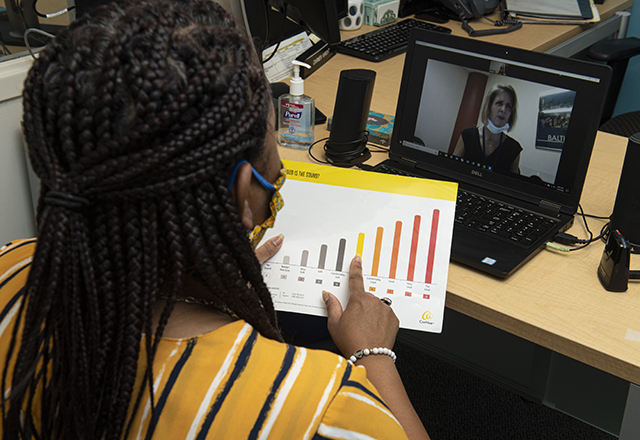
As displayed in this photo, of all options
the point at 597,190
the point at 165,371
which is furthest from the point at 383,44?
the point at 165,371

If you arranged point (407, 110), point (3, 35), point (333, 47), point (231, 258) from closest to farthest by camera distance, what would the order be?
1. point (231, 258)
2. point (407, 110)
3. point (3, 35)
4. point (333, 47)

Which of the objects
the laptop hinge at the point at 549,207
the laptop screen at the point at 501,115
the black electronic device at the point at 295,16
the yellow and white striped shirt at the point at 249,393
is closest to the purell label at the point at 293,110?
the laptop screen at the point at 501,115

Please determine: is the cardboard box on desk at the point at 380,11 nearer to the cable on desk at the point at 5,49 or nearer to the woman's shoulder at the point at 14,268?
the cable on desk at the point at 5,49

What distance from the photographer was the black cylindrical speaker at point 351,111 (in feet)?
3.91

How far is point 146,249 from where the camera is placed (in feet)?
1.77

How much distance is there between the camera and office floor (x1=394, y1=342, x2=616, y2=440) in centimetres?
154

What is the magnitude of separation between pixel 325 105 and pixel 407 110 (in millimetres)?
420

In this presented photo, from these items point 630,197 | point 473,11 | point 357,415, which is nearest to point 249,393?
point 357,415

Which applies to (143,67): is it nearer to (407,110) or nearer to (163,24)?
(163,24)

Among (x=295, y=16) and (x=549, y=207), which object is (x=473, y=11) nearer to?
(x=295, y=16)

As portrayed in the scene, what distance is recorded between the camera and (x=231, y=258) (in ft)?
2.01

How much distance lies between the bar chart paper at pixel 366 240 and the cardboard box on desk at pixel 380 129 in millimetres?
355

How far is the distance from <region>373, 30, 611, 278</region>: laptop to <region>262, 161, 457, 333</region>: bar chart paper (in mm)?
65

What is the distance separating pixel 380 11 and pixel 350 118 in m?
1.03
